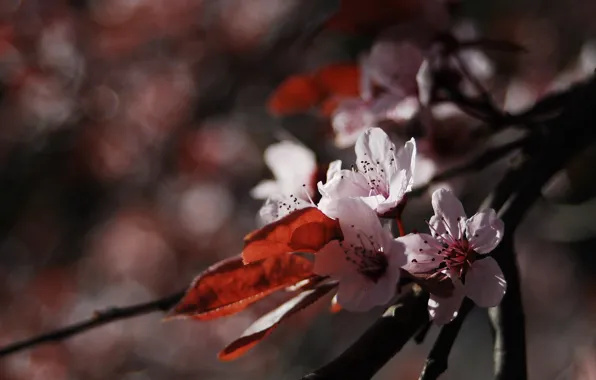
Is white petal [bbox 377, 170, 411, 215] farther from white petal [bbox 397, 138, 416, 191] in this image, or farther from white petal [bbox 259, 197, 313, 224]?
white petal [bbox 259, 197, 313, 224]

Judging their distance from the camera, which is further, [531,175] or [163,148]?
[163,148]

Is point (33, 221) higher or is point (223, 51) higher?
point (223, 51)

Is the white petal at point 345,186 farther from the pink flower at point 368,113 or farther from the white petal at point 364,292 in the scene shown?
the pink flower at point 368,113

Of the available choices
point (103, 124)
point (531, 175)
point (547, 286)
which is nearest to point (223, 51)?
point (103, 124)

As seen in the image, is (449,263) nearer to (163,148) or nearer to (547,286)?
(163,148)

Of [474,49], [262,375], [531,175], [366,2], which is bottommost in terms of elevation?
[262,375]

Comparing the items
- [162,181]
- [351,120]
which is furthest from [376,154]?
[162,181]
